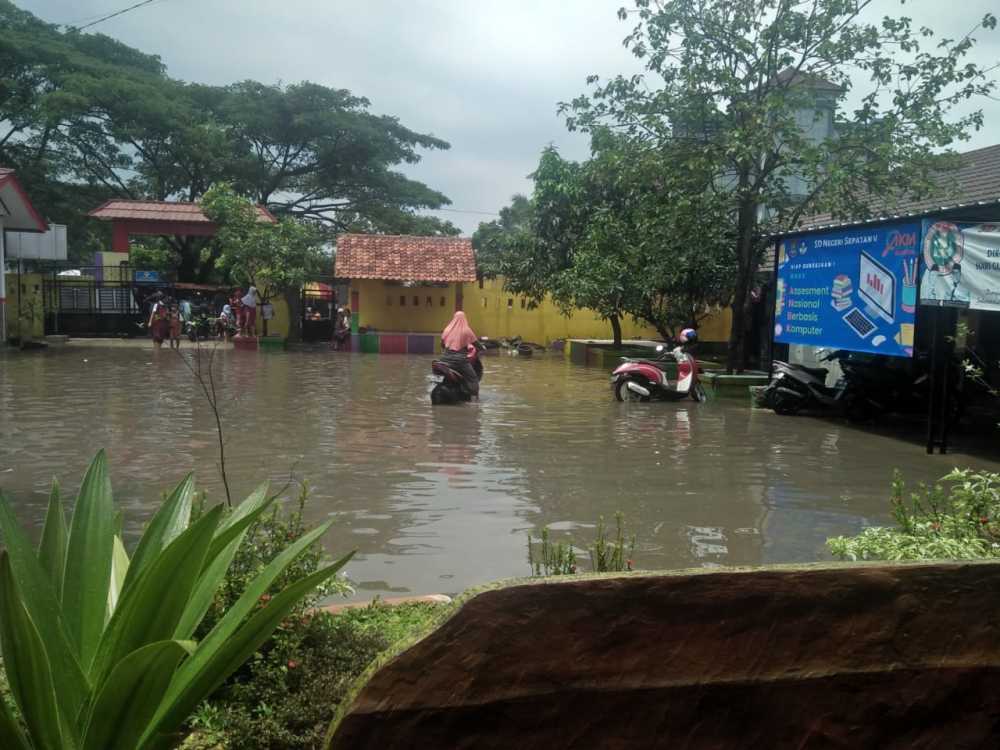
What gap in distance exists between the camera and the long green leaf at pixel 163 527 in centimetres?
250

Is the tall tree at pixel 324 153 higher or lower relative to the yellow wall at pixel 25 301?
higher

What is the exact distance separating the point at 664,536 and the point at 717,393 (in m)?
9.19

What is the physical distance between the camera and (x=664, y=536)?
580 centimetres

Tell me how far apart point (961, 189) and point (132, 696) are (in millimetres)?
16233

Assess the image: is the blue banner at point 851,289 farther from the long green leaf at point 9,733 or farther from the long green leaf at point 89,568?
the long green leaf at point 9,733

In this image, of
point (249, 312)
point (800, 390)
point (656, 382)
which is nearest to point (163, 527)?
point (800, 390)

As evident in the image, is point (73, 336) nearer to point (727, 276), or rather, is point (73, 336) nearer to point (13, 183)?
point (13, 183)

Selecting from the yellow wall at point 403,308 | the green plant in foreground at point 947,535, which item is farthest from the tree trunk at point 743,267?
the yellow wall at point 403,308

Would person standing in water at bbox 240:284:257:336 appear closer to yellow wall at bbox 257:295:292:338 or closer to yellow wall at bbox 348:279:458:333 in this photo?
yellow wall at bbox 257:295:292:338

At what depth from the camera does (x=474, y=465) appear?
824cm

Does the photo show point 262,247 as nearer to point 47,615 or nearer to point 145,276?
point 145,276

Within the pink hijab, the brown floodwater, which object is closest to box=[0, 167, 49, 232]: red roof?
the brown floodwater

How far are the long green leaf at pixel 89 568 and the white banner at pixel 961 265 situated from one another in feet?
27.7

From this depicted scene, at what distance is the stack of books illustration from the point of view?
10664 mm
